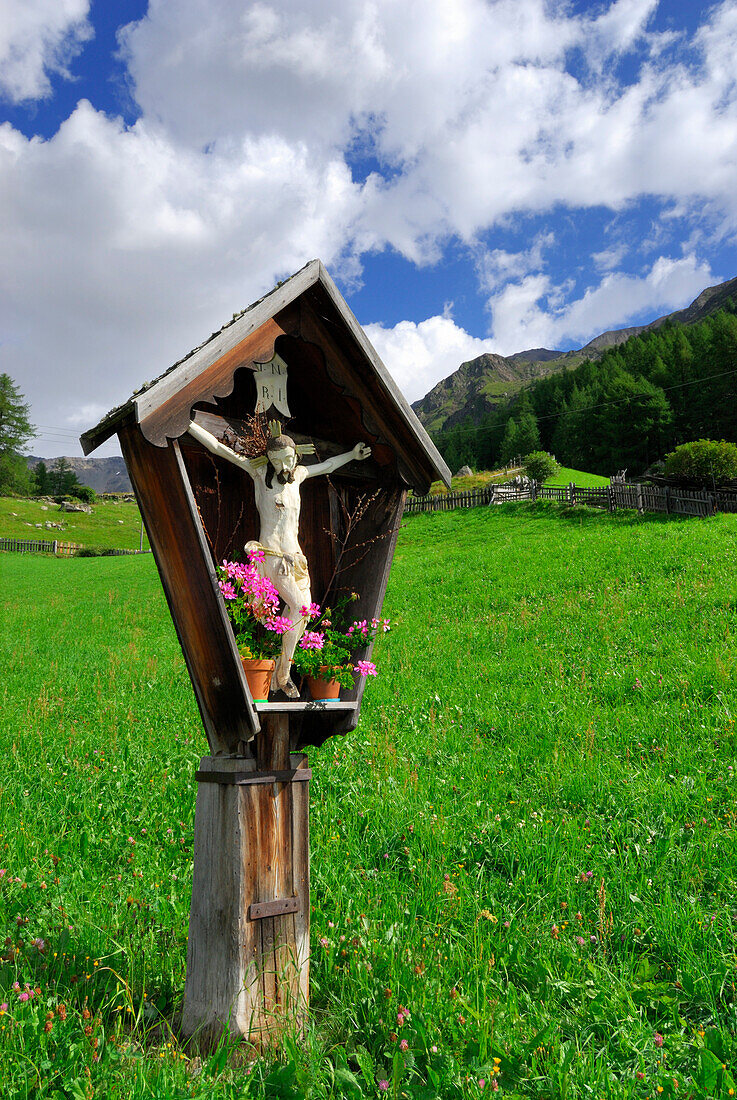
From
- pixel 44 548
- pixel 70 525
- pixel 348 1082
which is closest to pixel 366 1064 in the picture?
pixel 348 1082

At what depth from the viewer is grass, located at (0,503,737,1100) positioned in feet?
9.45

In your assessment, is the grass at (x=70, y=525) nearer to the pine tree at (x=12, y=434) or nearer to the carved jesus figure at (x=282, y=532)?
the pine tree at (x=12, y=434)

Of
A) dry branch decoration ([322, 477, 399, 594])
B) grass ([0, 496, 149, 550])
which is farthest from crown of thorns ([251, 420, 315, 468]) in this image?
grass ([0, 496, 149, 550])

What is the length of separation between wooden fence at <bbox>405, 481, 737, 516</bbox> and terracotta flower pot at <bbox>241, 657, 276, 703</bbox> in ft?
90.7

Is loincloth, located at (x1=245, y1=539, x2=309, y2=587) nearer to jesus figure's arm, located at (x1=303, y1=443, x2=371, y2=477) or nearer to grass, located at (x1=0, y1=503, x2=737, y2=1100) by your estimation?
jesus figure's arm, located at (x1=303, y1=443, x2=371, y2=477)

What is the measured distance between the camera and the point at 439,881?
4.34 m

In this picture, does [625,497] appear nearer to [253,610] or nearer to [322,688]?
[322,688]

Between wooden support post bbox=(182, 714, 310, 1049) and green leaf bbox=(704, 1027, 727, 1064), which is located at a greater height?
wooden support post bbox=(182, 714, 310, 1049)

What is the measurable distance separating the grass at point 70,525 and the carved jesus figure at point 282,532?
213 feet

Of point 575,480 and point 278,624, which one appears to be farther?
point 575,480

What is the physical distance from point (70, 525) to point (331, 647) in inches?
A: 3203

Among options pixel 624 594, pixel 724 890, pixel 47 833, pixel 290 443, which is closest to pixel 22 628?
pixel 47 833

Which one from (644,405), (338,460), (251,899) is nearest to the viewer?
(251,899)

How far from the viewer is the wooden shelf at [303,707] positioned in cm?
324
